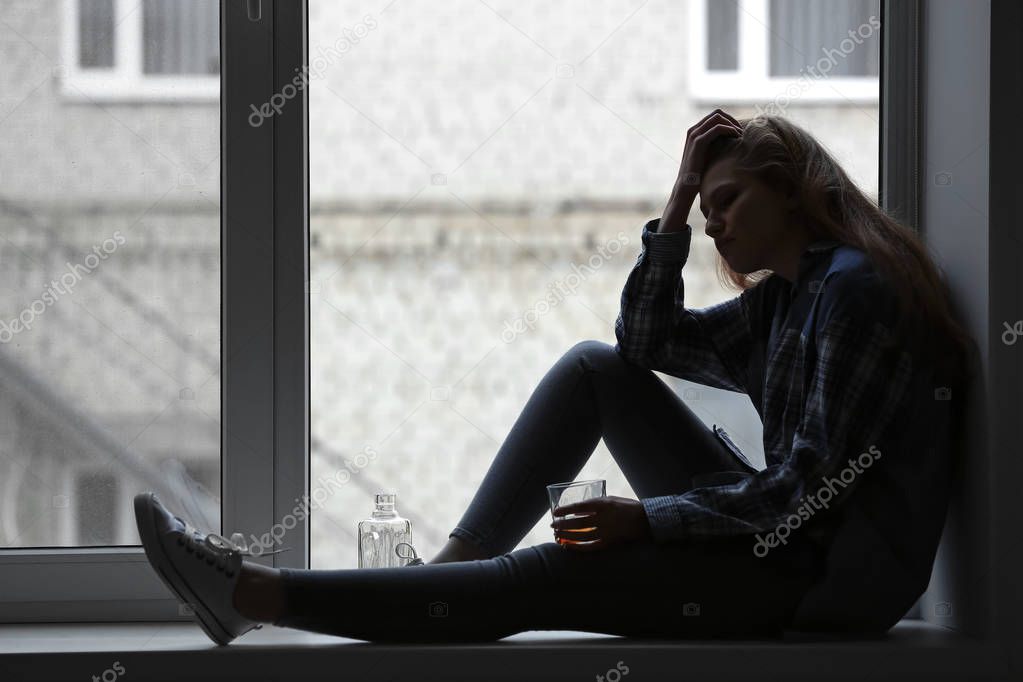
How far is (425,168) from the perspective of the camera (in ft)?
5.24

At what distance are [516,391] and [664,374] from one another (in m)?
0.23

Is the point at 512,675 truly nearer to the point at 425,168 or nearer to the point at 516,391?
the point at 516,391

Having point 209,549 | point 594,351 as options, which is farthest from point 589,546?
point 209,549

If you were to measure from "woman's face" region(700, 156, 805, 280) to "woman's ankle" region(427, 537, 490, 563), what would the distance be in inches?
21.1

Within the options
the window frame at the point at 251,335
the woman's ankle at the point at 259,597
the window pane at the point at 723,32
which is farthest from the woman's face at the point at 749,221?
the woman's ankle at the point at 259,597

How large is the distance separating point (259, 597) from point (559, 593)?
36 centimetres

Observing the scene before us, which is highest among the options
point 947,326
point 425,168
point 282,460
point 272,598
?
point 425,168

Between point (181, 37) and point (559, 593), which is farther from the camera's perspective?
point (181, 37)

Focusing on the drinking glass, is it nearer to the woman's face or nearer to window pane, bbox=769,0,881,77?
the woman's face

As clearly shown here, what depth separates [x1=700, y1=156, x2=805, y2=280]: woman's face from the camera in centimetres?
140

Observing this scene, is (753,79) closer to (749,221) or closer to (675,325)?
(749,221)

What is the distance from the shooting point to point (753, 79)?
5.31 ft

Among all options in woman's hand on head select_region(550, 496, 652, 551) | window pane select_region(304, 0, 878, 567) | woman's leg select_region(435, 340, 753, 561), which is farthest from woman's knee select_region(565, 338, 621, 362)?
woman's hand on head select_region(550, 496, 652, 551)

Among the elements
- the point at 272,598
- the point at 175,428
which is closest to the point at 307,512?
the point at 175,428
